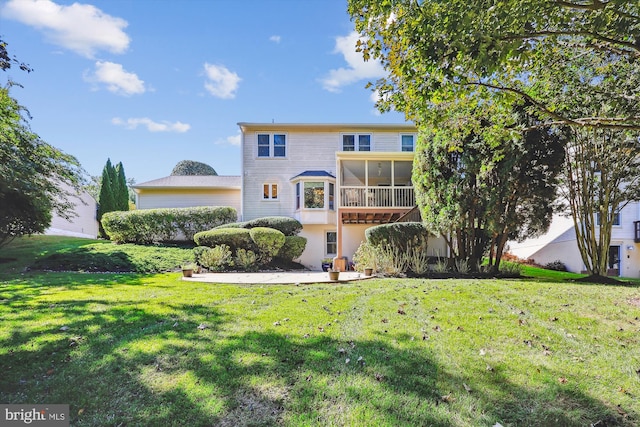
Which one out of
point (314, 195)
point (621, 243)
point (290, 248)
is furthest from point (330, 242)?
point (621, 243)

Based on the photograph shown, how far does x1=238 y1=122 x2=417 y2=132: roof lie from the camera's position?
18.1m

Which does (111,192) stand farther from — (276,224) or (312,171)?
(312,171)

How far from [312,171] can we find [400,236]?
7.90 metres

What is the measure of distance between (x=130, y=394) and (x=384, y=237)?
945cm

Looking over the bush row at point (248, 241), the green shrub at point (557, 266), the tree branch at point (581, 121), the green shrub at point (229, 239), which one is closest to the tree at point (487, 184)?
the tree branch at point (581, 121)

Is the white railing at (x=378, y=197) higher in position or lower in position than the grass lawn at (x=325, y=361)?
higher

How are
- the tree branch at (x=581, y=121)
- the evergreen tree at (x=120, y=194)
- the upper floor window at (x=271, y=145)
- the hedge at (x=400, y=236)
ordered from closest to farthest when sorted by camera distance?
1. the tree branch at (x=581, y=121)
2. the hedge at (x=400, y=236)
3. the upper floor window at (x=271, y=145)
4. the evergreen tree at (x=120, y=194)

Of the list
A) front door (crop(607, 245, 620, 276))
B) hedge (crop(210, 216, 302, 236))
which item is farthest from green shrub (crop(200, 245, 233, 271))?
front door (crop(607, 245, 620, 276))

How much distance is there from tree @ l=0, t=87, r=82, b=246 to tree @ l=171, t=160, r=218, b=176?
2828cm

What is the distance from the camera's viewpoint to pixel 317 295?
7195 millimetres

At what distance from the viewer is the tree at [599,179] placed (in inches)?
400

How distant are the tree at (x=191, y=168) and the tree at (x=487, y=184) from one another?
34606 mm

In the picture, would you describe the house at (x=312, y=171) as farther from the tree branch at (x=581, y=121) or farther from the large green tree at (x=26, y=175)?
the tree branch at (x=581, y=121)

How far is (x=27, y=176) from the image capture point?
1060 cm
